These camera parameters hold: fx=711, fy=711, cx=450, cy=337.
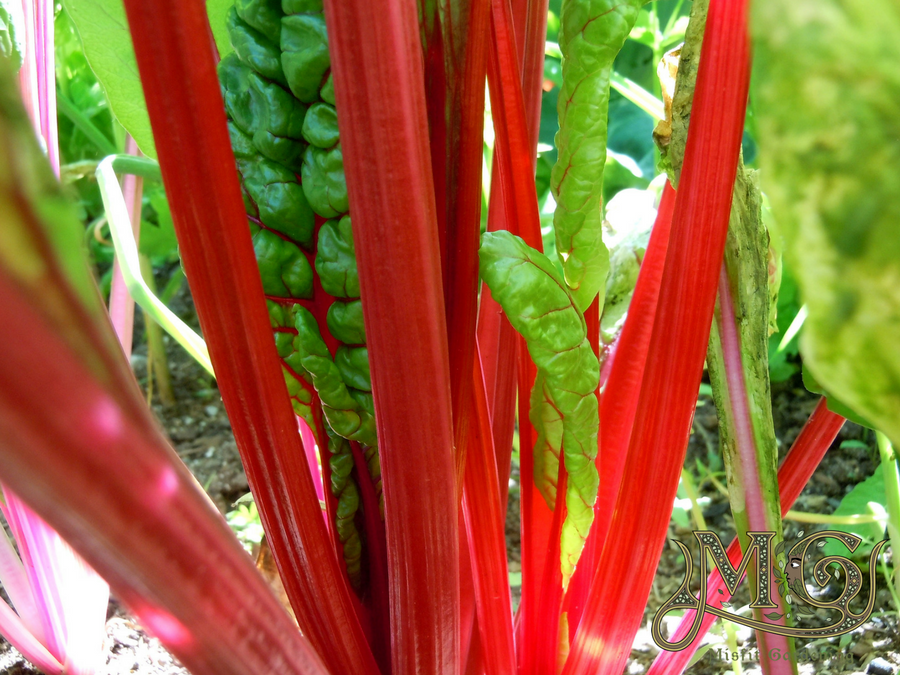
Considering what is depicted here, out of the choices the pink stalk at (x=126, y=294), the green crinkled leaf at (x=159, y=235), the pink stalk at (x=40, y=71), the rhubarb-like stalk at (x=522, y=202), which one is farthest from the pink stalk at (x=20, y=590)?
the green crinkled leaf at (x=159, y=235)

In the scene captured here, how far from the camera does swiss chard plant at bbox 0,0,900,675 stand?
0.17 m

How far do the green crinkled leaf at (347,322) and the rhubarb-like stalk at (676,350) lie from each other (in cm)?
18

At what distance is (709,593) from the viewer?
22.6 inches

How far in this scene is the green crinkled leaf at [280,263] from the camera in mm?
423

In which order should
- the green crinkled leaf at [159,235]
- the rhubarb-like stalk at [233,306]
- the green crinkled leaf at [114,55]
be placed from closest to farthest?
1. the rhubarb-like stalk at [233,306]
2. the green crinkled leaf at [114,55]
3. the green crinkled leaf at [159,235]

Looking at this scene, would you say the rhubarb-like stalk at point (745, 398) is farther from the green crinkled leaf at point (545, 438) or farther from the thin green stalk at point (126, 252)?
the thin green stalk at point (126, 252)

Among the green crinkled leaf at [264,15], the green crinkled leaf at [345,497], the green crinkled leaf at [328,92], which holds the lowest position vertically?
the green crinkled leaf at [345,497]

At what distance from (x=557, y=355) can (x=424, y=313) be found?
12 cm

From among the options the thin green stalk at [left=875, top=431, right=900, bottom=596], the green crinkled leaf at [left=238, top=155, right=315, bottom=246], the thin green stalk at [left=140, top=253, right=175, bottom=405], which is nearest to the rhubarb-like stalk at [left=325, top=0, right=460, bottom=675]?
the green crinkled leaf at [left=238, top=155, right=315, bottom=246]

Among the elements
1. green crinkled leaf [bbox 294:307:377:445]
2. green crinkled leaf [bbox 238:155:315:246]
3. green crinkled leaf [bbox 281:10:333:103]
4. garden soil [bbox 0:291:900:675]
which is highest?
green crinkled leaf [bbox 281:10:333:103]

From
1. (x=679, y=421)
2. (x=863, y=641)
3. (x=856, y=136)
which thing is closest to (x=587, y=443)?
(x=679, y=421)

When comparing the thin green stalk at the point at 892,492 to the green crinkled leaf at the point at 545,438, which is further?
the thin green stalk at the point at 892,492

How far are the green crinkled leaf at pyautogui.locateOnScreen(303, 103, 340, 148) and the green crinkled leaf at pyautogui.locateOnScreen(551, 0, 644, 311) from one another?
0.16 meters

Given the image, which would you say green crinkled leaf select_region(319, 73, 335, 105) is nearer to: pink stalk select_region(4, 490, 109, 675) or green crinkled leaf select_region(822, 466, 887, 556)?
pink stalk select_region(4, 490, 109, 675)
